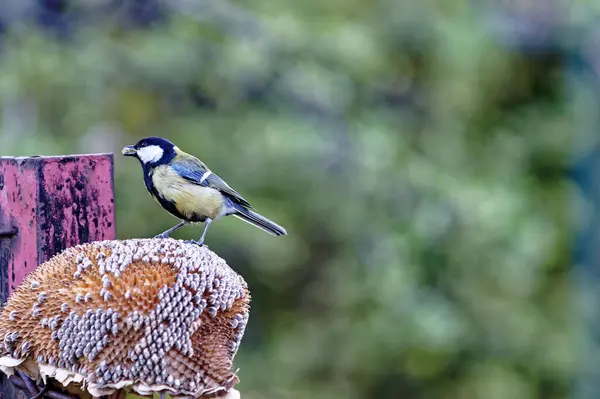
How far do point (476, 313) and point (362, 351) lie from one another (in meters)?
0.73

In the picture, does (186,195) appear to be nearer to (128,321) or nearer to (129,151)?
(129,151)

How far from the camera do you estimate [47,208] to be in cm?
133

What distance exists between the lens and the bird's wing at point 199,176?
75.1 inches

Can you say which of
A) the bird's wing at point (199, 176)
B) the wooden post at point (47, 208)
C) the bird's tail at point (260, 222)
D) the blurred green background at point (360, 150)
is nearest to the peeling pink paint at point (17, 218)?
the wooden post at point (47, 208)

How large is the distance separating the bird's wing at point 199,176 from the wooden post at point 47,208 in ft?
1.68

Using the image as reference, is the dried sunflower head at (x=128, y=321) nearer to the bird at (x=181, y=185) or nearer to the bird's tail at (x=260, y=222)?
the bird at (x=181, y=185)

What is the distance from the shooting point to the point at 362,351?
192 inches

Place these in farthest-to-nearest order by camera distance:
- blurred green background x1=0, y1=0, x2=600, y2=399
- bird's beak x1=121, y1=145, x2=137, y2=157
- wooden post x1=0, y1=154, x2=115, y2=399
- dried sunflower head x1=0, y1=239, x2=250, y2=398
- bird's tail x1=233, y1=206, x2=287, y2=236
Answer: blurred green background x1=0, y1=0, x2=600, y2=399 → bird's tail x1=233, y1=206, x2=287, y2=236 → bird's beak x1=121, y1=145, x2=137, y2=157 → wooden post x1=0, y1=154, x2=115, y2=399 → dried sunflower head x1=0, y1=239, x2=250, y2=398

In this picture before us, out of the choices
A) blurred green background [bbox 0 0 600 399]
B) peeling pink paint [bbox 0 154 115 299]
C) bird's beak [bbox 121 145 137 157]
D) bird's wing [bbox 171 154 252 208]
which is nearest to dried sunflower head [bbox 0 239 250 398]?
peeling pink paint [bbox 0 154 115 299]

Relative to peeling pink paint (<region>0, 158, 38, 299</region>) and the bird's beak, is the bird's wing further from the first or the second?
peeling pink paint (<region>0, 158, 38, 299</region>)

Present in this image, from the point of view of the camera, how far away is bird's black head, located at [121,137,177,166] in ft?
6.04

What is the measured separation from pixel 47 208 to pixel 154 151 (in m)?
0.56

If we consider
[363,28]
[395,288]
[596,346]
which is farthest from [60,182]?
[596,346]

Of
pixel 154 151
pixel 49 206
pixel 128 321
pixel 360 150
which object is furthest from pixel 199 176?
pixel 360 150
